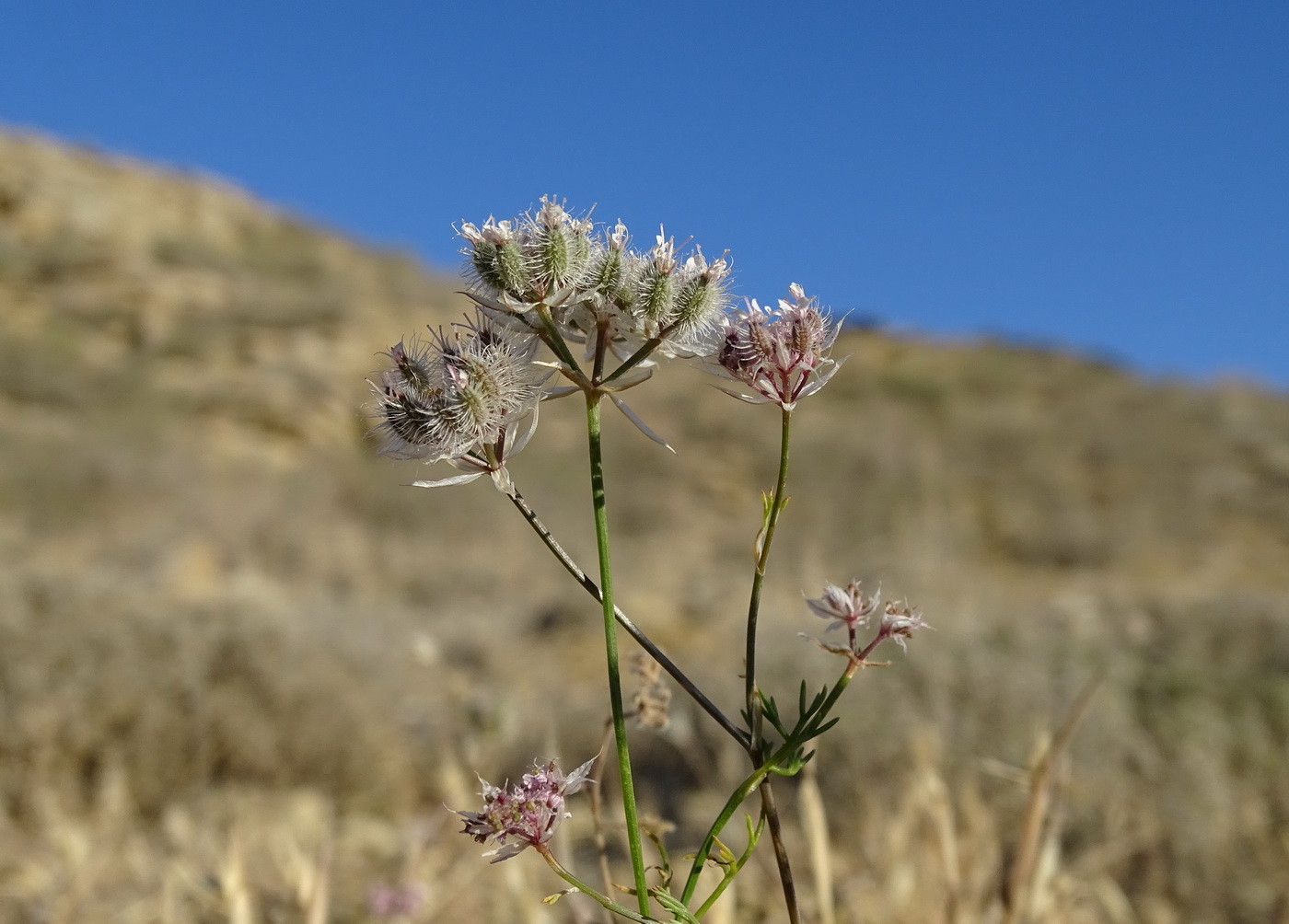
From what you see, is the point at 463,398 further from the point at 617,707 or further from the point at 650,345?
the point at 617,707

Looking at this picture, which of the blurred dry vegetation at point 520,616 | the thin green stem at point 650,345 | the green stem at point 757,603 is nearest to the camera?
the green stem at point 757,603

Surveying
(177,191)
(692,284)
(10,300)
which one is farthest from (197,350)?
(692,284)

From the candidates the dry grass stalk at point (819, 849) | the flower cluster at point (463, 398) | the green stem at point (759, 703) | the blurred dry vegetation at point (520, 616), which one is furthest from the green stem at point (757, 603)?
the dry grass stalk at point (819, 849)

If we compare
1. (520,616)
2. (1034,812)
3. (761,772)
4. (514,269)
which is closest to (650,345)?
(514,269)

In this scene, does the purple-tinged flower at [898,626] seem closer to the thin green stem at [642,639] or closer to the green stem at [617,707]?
the thin green stem at [642,639]

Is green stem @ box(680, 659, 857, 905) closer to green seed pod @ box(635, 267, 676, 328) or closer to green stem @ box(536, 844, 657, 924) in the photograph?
green stem @ box(536, 844, 657, 924)

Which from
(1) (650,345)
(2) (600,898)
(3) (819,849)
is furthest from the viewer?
(3) (819,849)
